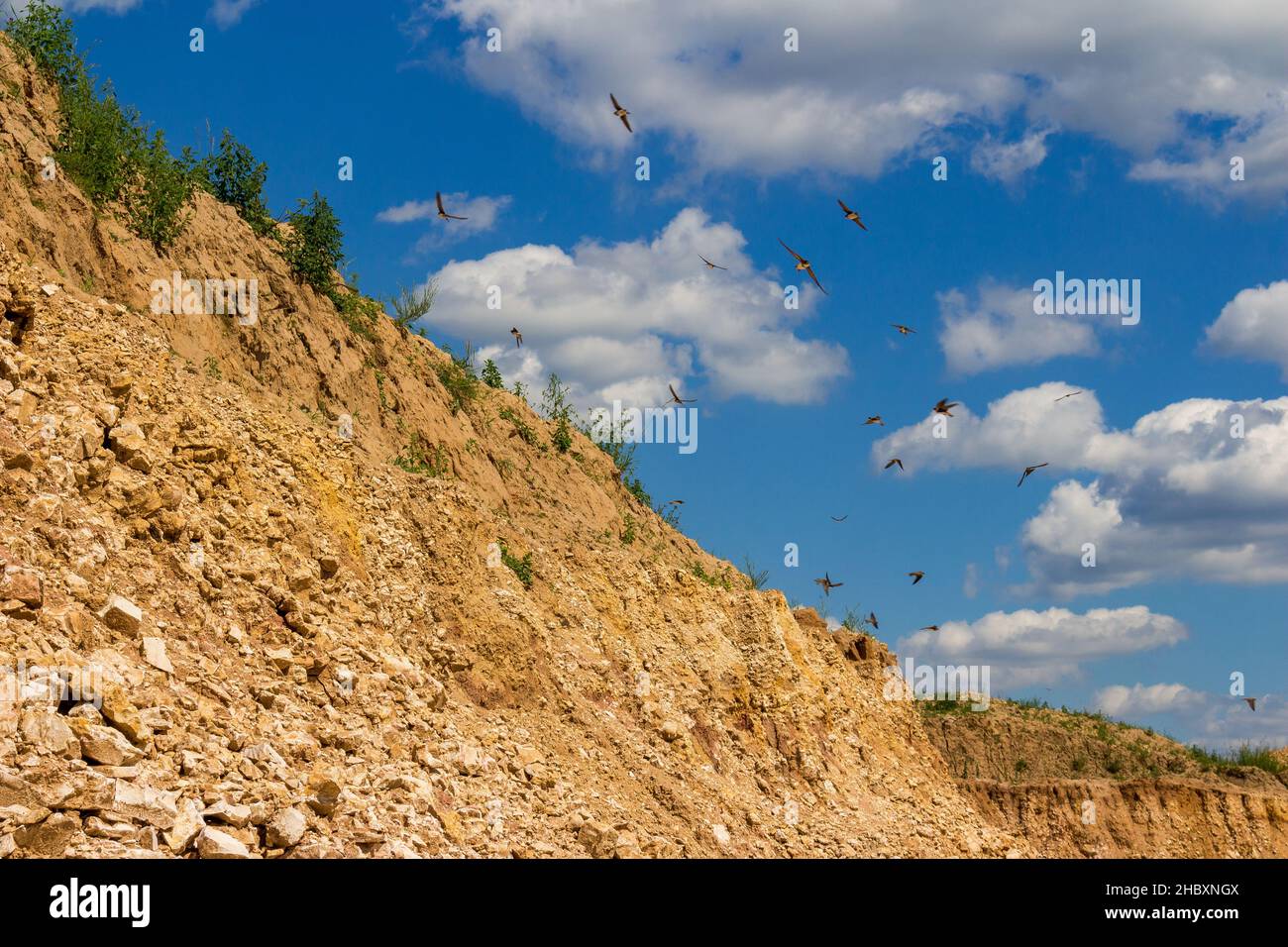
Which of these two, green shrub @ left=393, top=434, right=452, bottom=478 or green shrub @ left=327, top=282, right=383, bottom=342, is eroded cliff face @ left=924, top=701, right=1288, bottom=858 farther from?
green shrub @ left=327, top=282, right=383, bottom=342

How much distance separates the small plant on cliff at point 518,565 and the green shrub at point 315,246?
257 inches

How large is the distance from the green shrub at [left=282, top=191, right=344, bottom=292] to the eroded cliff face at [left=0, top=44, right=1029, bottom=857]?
821 millimetres

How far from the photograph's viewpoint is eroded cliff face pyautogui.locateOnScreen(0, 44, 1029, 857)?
1122 cm

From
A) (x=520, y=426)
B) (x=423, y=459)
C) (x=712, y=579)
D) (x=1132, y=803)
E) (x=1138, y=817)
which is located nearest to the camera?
(x=423, y=459)

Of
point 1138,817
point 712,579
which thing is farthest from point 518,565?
point 1138,817

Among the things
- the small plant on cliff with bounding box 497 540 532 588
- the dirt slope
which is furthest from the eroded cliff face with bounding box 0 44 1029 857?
the small plant on cliff with bounding box 497 540 532 588

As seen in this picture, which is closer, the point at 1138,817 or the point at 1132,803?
the point at 1138,817

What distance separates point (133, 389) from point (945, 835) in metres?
20.5

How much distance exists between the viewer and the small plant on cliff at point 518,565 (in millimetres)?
21609

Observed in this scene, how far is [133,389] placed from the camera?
15250 millimetres

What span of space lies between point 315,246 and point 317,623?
35.4 feet

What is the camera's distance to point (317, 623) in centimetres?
1549

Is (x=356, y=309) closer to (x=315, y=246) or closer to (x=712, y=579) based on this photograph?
(x=315, y=246)
